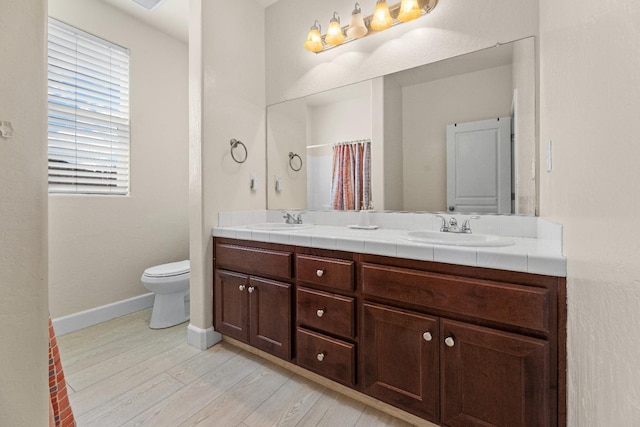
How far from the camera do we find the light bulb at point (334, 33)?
1.95 m

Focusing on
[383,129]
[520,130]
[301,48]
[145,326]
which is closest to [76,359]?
[145,326]

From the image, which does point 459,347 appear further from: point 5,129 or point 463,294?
point 5,129

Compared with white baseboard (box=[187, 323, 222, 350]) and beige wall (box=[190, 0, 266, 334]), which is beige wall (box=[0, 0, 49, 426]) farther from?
white baseboard (box=[187, 323, 222, 350])

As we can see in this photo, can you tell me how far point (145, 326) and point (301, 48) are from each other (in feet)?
8.48

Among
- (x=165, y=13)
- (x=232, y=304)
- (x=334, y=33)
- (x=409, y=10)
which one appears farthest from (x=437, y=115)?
(x=165, y=13)

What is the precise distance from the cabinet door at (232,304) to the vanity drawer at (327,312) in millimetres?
463

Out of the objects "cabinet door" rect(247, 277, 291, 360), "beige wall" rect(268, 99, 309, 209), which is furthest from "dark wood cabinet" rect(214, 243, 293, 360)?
"beige wall" rect(268, 99, 309, 209)

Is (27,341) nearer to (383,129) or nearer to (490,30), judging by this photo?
(383,129)

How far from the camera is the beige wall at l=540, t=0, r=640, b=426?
1.40 ft

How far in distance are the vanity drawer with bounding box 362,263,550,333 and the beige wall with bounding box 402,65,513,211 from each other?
0.69 metres

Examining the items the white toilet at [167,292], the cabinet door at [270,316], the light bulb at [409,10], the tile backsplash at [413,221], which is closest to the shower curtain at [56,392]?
the cabinet door at [270,316]

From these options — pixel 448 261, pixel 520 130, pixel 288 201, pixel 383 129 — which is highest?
pixel 383 129

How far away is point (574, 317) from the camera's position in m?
0.80

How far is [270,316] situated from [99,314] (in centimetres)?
170
